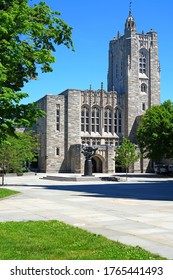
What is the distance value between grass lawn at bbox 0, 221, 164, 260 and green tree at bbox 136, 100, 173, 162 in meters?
42.6

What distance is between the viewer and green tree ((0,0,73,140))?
1145 cm

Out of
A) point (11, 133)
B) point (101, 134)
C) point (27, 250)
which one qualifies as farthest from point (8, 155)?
point (101, 134)

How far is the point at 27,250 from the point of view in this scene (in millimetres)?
7305

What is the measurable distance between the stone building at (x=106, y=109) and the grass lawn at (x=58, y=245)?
190 feet

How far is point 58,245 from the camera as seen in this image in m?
7.79

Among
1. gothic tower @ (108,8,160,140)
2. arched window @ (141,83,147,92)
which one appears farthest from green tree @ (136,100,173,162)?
arched window @ (141,83,147,92)

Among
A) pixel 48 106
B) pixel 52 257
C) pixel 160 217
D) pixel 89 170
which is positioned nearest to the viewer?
pixel 52 257

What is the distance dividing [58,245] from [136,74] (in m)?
74.9

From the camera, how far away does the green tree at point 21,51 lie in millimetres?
11453

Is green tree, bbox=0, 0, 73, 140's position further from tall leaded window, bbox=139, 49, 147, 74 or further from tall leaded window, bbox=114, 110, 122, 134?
tall leaded window, bbox=139, 49, 147, 74

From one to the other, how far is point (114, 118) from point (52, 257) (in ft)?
233

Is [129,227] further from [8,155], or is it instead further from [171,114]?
[171,114]

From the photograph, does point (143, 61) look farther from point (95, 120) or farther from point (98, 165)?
point (98, 165)

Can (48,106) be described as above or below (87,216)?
above
